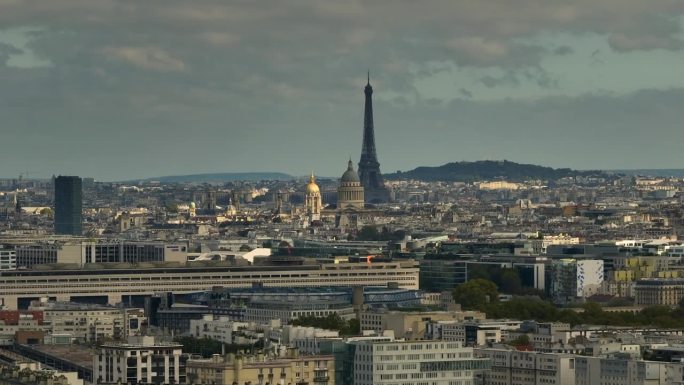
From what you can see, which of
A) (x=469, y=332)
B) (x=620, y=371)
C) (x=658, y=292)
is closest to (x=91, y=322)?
(x=469, y=332)

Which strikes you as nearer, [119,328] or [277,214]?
[119,328]

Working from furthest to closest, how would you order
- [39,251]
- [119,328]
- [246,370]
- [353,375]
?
[39,251], [119,328], [353,375], [246,370]

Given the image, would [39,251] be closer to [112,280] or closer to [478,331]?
[112,280]

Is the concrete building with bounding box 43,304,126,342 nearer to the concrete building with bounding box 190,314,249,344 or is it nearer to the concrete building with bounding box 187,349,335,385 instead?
the concrete building with bounding box 190,314,249,344

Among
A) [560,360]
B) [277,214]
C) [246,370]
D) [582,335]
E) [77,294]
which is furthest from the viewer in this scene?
[277,214]

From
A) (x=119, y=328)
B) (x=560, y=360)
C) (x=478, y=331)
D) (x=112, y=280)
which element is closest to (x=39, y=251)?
(x=112, y=280)
